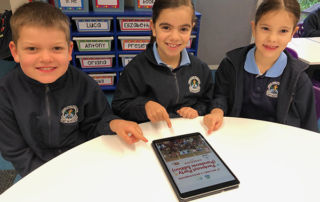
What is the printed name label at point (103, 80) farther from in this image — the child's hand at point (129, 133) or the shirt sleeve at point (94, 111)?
the child's hand at point (129, 133)

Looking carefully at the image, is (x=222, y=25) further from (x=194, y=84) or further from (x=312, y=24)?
(x=194, y=84)

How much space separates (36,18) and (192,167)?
2.18 feet

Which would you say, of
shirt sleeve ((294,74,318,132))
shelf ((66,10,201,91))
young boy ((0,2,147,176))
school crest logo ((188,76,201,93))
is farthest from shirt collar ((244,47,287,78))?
shelf ((66,10,201,91))

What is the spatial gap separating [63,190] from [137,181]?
0.56ft

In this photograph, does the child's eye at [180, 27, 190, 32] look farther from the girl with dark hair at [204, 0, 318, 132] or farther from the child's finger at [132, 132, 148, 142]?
the child's finger at [132, 132, 148, 142]

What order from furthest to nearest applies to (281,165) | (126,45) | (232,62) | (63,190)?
(126,45)
(232,62)
(281,165)
(63,190)

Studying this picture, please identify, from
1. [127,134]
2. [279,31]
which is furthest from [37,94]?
[279,31]

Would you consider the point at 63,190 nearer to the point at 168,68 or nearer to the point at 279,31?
the point at 168,68

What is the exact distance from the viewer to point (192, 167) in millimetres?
619

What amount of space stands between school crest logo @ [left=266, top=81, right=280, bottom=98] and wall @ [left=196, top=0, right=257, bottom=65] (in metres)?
1.87

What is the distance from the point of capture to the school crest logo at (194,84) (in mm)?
1120

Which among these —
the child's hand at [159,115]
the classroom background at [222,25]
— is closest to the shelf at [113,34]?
the classroom background at [222,25]

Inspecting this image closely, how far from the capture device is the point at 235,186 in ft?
1.85

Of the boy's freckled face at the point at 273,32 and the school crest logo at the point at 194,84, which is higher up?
the boy's freckled face at the point at 273,32
